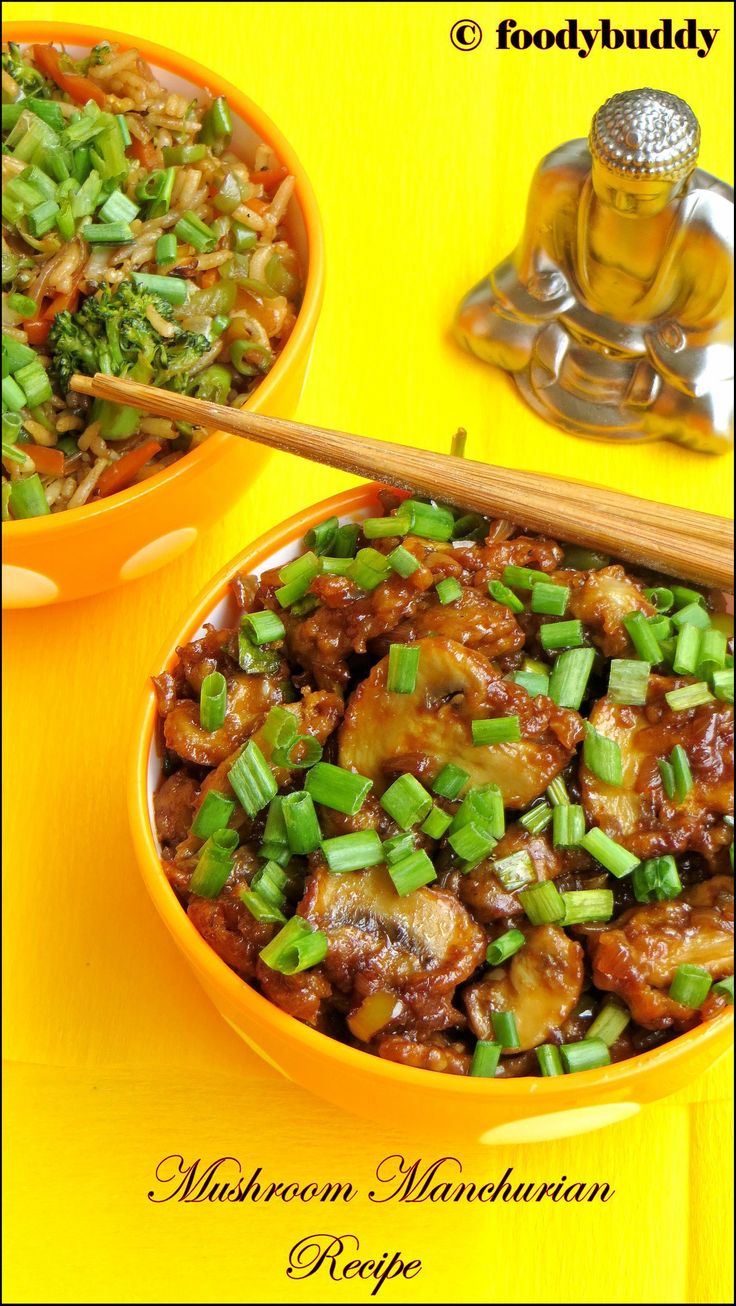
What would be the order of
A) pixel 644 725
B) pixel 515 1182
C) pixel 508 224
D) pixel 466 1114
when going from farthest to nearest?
1. pixel 508 224
2. pixel 515 1182
3. pixel 644 725
4. pixel 466 1114

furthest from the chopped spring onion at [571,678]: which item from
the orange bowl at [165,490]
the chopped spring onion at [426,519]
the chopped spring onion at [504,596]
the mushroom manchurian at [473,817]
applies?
the orange bowl at [165,490]

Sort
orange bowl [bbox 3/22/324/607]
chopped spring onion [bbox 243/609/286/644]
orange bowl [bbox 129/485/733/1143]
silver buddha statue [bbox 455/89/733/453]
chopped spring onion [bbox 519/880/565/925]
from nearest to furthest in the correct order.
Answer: orange bowl [bbox 129/485/733/1143] → chopped spring onion [bbox 519/880/565/925] → chopped spring onion [bbox 243/609/286/644] → orange bowl [bbox 3/22/324/607] → silver buddha statue [bbox 455/89/733/453]

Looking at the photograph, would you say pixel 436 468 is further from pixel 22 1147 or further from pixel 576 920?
pixel 22 1147

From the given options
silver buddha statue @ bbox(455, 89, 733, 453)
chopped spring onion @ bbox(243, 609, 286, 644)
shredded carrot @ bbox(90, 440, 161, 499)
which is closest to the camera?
chopped spring onion @ bbox(243, 609, 286, 644)

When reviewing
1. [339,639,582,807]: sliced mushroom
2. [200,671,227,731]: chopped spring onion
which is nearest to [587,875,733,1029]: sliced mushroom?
[339,639,582,807]: sliced mushroom

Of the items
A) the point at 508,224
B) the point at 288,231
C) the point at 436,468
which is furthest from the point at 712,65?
the point at 436,468

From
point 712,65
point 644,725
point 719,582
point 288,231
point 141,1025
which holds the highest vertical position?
point 712,65

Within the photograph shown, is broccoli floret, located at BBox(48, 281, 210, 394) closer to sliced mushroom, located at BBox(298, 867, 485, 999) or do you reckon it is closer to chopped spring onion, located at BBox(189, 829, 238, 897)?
chopped spring onion, located at BBox(189, 829, 238, 897)
